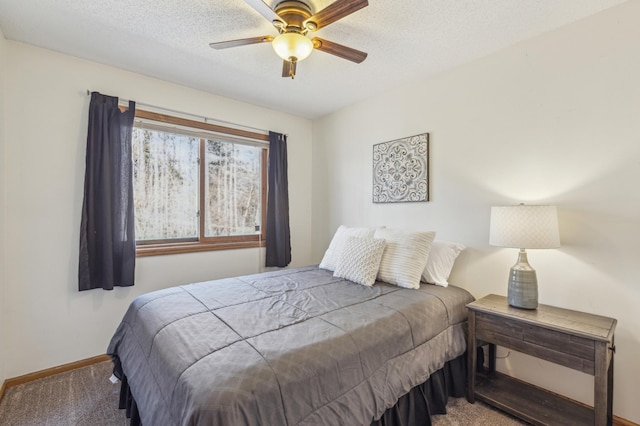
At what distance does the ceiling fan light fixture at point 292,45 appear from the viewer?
1649mm

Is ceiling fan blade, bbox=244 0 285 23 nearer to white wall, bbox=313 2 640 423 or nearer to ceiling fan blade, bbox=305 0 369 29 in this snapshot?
ceiling fan blade, bbox=305 0 369 29

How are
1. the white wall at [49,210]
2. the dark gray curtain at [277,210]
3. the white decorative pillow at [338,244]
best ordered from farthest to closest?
1. the dark gray curtain at [277,210]
2. the white decorative pillow at [338,244]
3. the white wall at [49,210]

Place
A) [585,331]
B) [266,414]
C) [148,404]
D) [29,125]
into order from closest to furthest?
[266,414] < [148,404] < [585,331] < [29,125]

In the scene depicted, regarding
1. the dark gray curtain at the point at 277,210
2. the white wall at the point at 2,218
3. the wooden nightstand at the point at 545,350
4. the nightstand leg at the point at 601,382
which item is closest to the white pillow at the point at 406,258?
the wooden nightstand at the point at 545,350

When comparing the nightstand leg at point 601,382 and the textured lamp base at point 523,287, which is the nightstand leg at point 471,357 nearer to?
the textured lamp base at point 523,287

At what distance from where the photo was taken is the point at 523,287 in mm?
1797

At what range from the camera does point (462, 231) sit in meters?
2.39

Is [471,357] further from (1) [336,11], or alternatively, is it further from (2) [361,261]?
(1) [336,11]

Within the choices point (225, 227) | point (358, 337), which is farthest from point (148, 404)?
point (225, 227)

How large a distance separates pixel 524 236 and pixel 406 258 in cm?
78

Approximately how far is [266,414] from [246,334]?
394mm

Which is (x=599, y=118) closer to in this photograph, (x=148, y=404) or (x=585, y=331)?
(x=585, y=331)

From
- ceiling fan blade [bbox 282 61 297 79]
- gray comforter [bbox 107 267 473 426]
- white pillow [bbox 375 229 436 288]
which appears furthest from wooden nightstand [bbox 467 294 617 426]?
ceiling fan blade [bbox 282 61 297 79]

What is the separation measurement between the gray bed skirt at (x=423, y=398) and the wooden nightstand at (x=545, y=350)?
0.29 ft
